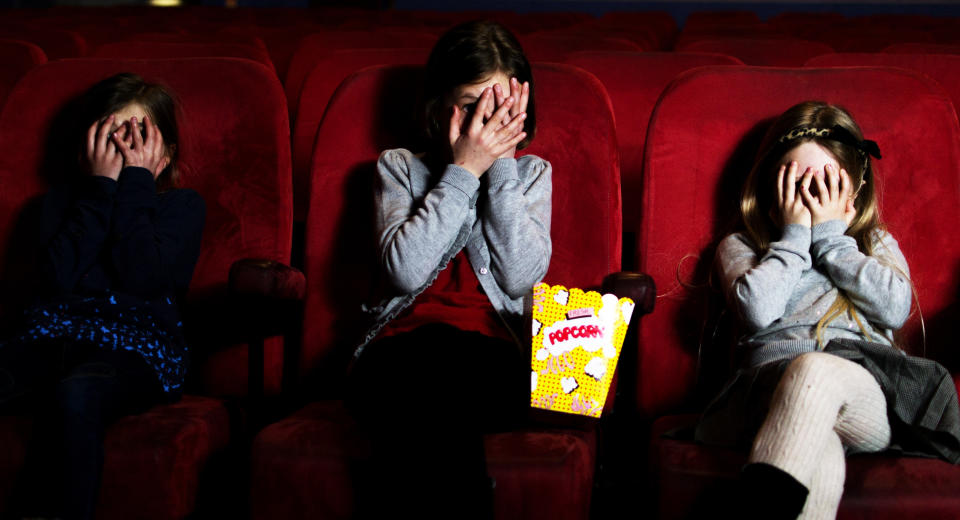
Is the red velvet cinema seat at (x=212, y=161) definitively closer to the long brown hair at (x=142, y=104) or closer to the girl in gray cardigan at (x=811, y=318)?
the long brown hair at (x=142, y=104)

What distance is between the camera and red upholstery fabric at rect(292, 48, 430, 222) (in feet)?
5.59

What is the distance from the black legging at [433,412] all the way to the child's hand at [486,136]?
242 millimetres

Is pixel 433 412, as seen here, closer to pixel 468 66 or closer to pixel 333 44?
pixel 468 66

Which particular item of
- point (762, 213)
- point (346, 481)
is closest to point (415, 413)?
point (346, 481)

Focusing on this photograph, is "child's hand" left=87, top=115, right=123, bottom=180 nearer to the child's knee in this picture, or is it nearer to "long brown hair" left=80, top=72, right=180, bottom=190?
"long brown hair" left=80, top=72, right=180, bottom=190

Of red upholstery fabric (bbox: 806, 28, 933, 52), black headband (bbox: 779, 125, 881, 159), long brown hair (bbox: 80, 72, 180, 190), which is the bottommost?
long brown hair (bbox: 80, 72, 180, 190)

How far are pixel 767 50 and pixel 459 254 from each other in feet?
4.18

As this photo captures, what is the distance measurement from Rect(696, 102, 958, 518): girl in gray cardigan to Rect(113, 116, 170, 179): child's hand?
0.85m

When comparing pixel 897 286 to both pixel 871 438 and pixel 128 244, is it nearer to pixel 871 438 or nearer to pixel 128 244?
pixel 871 438

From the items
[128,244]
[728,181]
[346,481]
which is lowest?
[346,481]

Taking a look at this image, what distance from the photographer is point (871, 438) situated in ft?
3.13

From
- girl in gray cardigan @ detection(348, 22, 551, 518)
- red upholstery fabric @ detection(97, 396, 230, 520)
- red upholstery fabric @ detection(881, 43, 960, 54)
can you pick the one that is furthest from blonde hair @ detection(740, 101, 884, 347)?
red upholstery fabric @ detection(881, 43, 960, 54)

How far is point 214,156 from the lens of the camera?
4.52ft

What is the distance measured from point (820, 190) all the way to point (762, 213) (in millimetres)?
91
